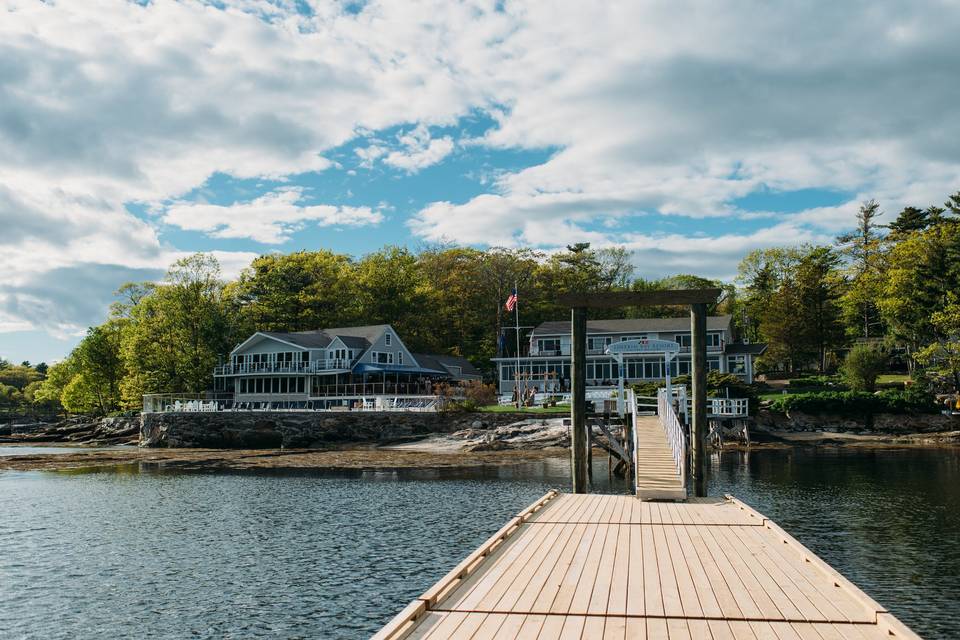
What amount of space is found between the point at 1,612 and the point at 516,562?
1045cm

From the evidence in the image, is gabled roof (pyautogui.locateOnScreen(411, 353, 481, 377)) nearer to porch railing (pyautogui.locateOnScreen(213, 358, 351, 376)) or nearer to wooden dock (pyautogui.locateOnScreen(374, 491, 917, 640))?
porch railing (pyautogui.locateOnScreen(213, 358, 351, 376))

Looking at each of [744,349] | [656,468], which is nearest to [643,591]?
[656,468]

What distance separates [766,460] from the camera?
126 feet

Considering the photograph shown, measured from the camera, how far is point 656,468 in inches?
723

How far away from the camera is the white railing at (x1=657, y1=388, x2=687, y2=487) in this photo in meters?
17.4

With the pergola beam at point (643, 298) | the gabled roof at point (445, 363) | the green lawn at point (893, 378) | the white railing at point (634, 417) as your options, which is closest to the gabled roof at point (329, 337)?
the gabled roof at point (445, 363)

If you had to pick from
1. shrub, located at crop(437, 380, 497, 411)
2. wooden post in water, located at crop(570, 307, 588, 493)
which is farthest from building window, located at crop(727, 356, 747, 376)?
wooden post in water, located at crop(570, 307, 588, 493)

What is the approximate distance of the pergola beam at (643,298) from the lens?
56.4 ft

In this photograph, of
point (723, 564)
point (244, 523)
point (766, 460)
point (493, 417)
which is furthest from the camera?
point (493, 417)

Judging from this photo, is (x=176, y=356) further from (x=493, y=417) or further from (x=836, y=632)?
(x=836, y=632)

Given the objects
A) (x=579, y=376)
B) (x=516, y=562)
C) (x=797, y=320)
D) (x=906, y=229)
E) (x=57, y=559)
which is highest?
(x=906, y=229)

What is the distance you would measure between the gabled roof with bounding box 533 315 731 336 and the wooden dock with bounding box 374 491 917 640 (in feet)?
181

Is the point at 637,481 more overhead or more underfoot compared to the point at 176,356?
more underfoot

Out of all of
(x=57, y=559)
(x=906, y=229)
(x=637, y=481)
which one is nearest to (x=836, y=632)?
(x=637, y=481)
